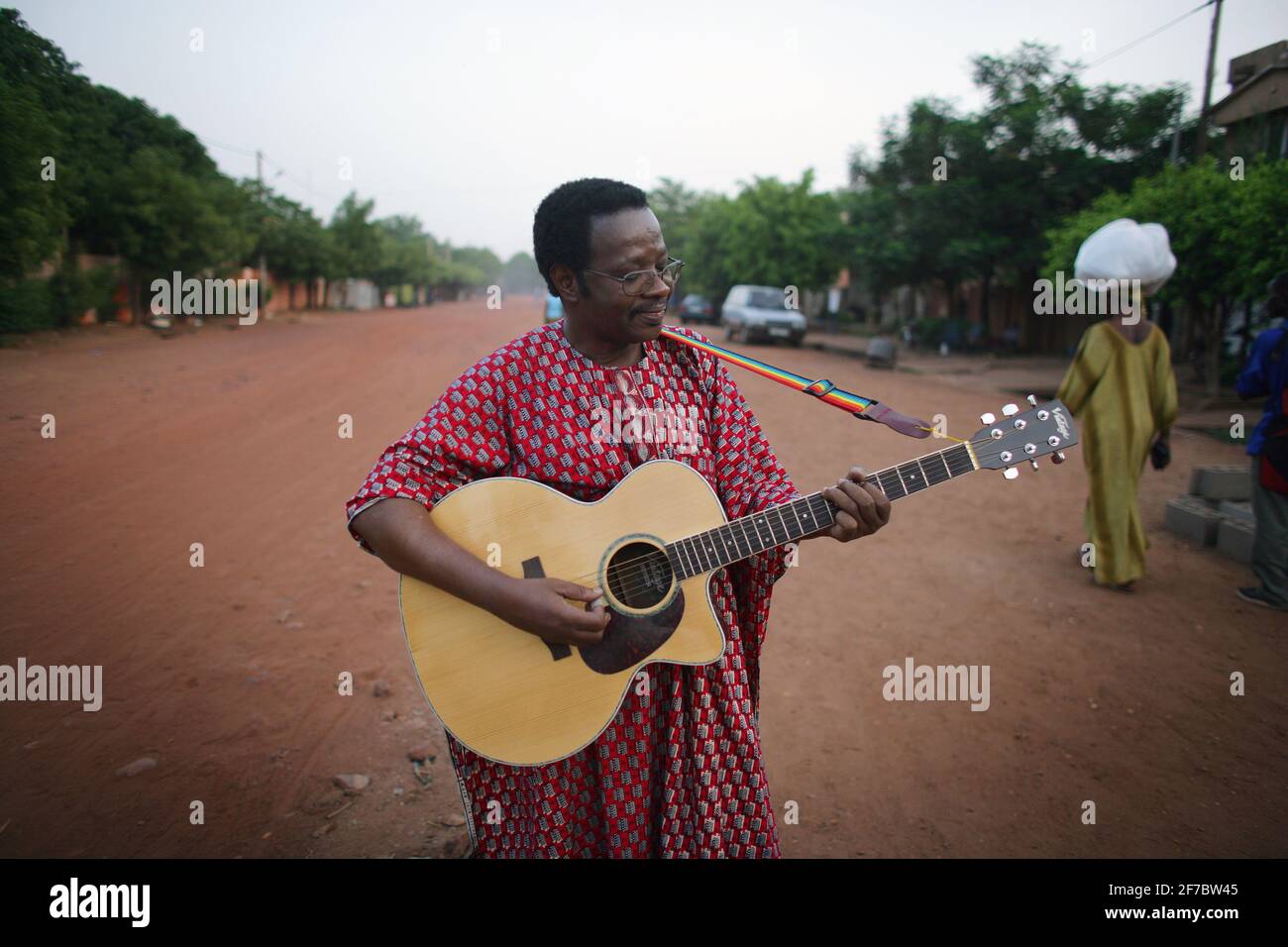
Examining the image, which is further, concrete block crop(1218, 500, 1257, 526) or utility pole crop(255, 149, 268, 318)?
utility pole crop(255, 149, 268, 318)

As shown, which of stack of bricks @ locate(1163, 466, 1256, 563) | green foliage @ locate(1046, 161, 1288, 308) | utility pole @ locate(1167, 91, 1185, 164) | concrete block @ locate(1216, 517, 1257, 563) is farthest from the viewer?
utility pole @ locate(1167, 91, 1185, 164)

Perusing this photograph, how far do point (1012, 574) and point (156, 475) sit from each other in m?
6.84

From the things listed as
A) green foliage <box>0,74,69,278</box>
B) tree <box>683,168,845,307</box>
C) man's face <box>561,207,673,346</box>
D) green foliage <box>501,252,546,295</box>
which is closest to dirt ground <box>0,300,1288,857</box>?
green foliage <box>0,74,69,278</box>

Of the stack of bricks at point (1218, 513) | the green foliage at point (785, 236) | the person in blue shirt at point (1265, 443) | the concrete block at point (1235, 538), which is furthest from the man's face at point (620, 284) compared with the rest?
the green foliage at point (785, 236)

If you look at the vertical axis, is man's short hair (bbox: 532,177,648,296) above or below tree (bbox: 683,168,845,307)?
below

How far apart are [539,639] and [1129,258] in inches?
191

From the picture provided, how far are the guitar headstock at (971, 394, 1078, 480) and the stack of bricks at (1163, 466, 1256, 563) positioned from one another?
14.8ft

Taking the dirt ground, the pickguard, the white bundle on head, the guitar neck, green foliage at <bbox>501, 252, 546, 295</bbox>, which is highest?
green foliage at <bbox>501, 252, 546, 295</bbox>

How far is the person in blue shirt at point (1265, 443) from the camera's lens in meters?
4.49

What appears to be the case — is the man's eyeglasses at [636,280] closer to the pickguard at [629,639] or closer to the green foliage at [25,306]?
the pickguard at [629,639]

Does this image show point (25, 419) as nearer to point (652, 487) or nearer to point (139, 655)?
point (139, 655)

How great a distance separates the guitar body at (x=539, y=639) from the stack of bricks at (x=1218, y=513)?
5.47 meters

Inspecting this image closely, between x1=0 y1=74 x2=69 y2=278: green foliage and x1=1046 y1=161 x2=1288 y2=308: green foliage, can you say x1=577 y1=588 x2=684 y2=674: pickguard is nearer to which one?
x1=0 y1=74 x2=69 y2=278: green foliage

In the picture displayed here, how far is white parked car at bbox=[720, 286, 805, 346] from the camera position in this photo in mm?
22797
